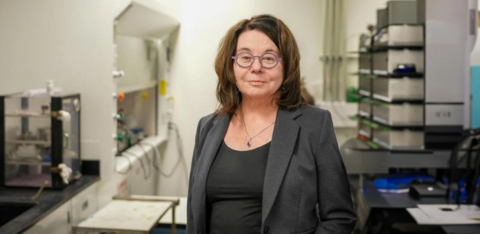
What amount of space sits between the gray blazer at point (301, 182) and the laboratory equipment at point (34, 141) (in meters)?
1.42

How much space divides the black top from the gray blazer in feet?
0.08

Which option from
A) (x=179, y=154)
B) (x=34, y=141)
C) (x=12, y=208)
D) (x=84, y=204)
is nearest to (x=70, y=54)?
(x=34, y=141)

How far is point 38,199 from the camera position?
8.43 feet

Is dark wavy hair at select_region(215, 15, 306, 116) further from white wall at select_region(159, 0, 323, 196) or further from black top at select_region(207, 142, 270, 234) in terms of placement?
white wall at select_region(159, 0, 323, 196)

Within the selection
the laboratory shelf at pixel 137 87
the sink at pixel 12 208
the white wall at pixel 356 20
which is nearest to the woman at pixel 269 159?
the sink at pixel 12 208

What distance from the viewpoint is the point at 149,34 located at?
12.5 feet

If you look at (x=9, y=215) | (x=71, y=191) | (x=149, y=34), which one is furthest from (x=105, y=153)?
(x=149, y=34)

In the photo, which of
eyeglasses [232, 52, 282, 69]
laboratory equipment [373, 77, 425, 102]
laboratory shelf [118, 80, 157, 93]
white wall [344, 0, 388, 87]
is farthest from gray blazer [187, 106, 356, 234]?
white wall [344, 0, 388, 87]

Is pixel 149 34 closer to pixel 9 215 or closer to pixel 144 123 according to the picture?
pixel 144 123

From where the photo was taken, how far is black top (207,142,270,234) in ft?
4.78

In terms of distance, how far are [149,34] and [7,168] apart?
141cm

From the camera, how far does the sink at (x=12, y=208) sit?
250cm

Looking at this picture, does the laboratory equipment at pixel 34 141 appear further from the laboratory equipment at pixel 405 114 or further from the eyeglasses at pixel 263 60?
the laboratory equipment at pixel 405 114

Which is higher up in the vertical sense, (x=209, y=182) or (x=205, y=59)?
(x=205, y=59)
